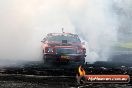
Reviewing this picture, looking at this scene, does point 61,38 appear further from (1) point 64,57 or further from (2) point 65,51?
(1) point 64,57

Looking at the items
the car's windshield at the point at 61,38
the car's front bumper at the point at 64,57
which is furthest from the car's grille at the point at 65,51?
the car's windshield at the point at 61,38

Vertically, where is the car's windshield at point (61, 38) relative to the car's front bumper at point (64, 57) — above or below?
above

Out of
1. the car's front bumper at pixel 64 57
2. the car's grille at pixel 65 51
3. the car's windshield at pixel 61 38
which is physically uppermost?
the car's windshield at pixel 61 38

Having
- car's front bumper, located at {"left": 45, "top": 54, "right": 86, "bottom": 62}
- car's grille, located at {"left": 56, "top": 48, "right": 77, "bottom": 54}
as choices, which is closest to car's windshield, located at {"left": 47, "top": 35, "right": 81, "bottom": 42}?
car's grille, located at {"left": 56, "top": 48, "right": 77, "bottom": 54}

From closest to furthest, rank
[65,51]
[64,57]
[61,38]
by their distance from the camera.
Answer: [64,57] < [65,51] < [61,38]

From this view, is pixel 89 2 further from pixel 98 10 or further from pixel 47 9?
pixel 47 9

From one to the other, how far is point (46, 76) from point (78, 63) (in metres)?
5.14

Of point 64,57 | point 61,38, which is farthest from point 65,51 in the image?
Answer: point 61,38

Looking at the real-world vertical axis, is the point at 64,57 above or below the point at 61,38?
below

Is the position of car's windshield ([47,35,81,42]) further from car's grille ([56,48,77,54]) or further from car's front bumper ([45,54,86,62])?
car's front bumper ([45,54,86,62])

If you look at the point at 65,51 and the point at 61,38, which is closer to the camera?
the point at 65,51

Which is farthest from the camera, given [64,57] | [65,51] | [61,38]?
[61,38]

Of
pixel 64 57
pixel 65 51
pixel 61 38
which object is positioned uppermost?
pixel 61 38

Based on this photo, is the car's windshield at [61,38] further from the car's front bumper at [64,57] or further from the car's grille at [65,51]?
the car's front bumper at [64,57]
